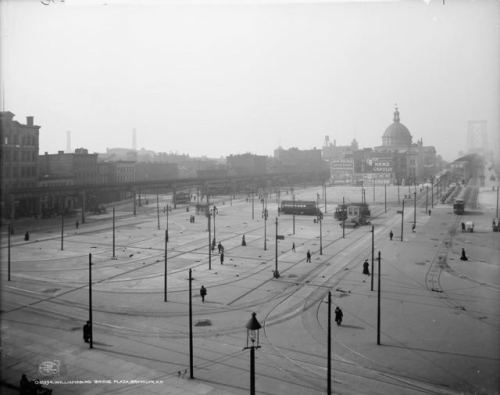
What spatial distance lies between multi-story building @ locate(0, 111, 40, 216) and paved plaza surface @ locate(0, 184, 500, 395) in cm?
2388

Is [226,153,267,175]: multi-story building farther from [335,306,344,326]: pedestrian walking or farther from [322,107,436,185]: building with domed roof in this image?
[335,306,344,326]: pedestrian walking

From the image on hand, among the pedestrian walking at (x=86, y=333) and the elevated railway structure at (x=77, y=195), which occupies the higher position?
the elevated railway structure at (x=77, y=195)

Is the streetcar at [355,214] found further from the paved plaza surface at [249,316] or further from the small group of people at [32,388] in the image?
the small group of people at [32,388]

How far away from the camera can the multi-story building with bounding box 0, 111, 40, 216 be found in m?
65.2

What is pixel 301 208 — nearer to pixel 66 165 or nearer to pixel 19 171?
pixel 19 171

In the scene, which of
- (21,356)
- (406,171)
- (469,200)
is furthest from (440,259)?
(406,171)

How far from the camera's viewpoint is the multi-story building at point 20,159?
6519 cm

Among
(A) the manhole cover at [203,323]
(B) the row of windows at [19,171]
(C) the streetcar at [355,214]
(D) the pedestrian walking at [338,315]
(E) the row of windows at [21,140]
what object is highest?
(E) the row of windows at [21,140]

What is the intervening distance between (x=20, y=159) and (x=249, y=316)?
2369 inches

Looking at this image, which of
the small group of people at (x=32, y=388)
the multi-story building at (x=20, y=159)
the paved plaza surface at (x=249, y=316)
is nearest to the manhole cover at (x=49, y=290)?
the paved plaza surface at (x=249, y=316)

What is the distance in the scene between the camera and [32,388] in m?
15.0

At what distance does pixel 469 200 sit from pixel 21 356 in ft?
301

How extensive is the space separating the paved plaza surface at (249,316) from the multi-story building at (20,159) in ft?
78.4

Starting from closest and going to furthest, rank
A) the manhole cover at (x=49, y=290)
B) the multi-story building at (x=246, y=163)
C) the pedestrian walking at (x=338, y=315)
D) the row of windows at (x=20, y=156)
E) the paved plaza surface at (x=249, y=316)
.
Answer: the paved plaza surface at (x=249, y=316) → the pedestrian walking at (x=338, y=315) → the manhole cover at (x=49, y=290) → the row of windows at (x=20, y=156) → the multi-story building at (x=246, y=163)
